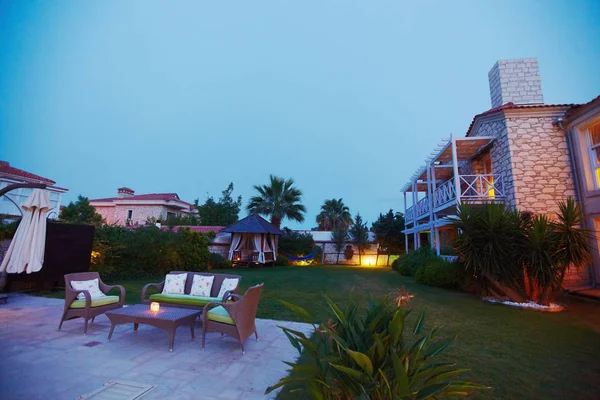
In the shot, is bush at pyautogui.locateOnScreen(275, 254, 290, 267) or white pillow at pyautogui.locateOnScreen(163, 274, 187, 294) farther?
bush at pyautogui.locateOnScreen(275, 254, 290, 267)

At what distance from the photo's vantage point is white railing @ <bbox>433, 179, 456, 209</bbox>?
30.0ft

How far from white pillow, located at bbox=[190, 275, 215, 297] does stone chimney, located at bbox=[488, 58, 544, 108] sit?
1039 cm

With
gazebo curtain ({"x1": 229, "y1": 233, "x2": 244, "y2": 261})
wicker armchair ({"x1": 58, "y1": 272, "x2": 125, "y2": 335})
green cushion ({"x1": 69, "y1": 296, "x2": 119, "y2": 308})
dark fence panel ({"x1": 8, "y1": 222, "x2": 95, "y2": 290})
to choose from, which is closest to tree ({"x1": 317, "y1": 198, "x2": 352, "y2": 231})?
gazebo curtain ({"x1": 229, "y1": 233, "x2": 244, "y2": 261})

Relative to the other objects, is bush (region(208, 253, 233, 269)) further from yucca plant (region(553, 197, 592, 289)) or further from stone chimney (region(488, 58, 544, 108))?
stone chimney (region(488, 58, 544, 108))

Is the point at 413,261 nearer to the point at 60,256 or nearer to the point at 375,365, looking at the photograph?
the point at 375,365

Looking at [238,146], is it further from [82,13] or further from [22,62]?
[22,62]

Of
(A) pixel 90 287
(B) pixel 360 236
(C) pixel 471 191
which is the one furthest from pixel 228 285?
(B) pixel 360 236

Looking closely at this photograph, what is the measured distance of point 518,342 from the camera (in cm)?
350

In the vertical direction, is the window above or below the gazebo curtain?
above

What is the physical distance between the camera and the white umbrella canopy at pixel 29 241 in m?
3.99

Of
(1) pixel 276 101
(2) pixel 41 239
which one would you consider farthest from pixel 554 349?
(1) pixel 276 101

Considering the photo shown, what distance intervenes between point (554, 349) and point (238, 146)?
4161 cm

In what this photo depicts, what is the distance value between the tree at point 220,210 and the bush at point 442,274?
18.4 m

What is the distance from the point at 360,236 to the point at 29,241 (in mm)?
16988
